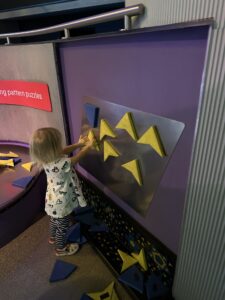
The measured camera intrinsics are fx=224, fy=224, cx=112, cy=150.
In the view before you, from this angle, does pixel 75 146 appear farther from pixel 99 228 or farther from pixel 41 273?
pixel 41 273

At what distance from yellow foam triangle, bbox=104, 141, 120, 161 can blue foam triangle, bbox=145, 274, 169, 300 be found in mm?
666

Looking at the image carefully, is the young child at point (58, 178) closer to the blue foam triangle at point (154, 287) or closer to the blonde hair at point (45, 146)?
the blonde hair at point (45, 146)

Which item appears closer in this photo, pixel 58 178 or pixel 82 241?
pixel 58 178

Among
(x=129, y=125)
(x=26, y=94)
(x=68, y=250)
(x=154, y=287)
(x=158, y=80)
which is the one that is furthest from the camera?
(x=26, y=94)

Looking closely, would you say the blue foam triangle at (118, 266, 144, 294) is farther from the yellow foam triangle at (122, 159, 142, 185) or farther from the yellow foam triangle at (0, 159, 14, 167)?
the yellow foam triangle at (0, 159, 14, 167)

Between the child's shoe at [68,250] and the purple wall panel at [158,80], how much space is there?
1.61ft

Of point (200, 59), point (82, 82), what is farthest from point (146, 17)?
point (82, 82)

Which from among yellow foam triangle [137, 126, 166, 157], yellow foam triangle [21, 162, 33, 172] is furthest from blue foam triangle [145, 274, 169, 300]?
yellow foam triangle [21, 162, 33, 172]

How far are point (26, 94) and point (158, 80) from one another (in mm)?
1228

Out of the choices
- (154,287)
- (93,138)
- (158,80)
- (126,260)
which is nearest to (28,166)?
(93,138)

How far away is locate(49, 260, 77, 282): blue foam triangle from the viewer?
50.9 inches

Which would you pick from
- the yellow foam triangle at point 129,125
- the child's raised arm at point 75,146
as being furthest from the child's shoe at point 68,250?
the yellow foam triangle at point 129,125

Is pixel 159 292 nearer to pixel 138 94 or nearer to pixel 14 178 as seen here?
pixel 138 94

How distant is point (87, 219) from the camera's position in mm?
1593
